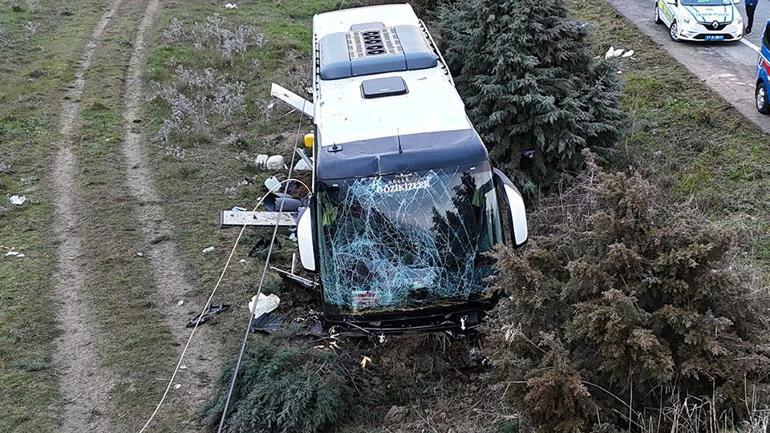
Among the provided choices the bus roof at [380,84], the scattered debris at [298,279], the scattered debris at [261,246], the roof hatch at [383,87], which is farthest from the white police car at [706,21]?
the scattered debris at [298,279]

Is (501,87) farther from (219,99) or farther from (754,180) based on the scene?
(219,99)

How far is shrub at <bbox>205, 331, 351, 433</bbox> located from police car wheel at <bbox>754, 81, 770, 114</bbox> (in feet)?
36.4

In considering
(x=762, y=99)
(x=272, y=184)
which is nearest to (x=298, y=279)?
(x=272, y=184)

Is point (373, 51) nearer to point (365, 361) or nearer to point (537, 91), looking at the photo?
point (537, 91)

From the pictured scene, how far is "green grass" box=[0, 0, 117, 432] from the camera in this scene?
958 centimetres

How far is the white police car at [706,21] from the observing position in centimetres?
1991

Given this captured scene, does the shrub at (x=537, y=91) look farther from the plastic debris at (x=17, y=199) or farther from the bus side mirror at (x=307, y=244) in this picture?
the plastic debris at (x=17, y=199)

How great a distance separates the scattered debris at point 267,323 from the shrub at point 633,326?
4.44 m

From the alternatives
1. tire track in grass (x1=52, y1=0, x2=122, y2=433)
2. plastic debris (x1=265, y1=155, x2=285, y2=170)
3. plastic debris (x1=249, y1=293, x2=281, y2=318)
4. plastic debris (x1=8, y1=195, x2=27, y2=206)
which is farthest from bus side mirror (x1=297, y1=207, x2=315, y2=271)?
plastic debris (x1=8, y1=195, x2=27, y2=206)

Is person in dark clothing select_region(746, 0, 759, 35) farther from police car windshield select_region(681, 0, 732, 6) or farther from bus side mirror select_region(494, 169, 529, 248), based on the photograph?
bus side mirror select_region(494, 169, 529, 248)

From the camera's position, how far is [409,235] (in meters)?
8.44

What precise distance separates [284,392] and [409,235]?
231 cm

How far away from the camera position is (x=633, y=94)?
17.2 m

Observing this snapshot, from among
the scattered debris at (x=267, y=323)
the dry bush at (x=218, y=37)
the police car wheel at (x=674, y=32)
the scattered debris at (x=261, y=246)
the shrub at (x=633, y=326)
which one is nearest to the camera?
the shrub at (x=633, y=326)
